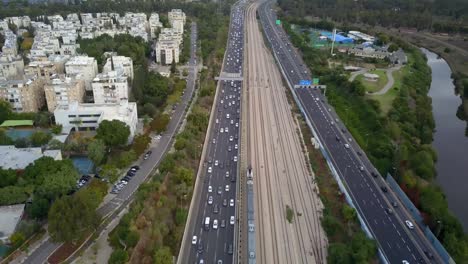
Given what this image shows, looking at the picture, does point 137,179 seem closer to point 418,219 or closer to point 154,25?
point 418,219

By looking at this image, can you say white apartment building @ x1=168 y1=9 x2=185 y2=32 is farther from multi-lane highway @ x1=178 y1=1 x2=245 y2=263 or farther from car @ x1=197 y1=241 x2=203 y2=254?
car @ x1=197 y1=241 x2=203 y2=254

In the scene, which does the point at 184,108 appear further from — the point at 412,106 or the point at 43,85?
the point at 412,106

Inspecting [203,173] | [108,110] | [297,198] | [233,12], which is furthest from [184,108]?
[233,12]

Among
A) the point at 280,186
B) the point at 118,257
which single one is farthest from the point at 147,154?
the point at 118,257

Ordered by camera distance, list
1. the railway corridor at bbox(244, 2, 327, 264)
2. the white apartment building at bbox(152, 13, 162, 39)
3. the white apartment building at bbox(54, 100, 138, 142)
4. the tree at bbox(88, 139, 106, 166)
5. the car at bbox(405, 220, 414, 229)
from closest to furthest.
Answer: the railway corridor at bbox(244, 2, 327, 264), the car at bbox(405, 220, 414, 229), the tree at bbox(88, 139, 106, 166), the white apartment building at bbox(54, 100, 138, 142), the white apartment building at bbox(152, 13, 162, 39)

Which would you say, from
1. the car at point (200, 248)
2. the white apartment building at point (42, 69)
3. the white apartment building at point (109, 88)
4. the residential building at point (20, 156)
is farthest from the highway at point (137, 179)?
the white apartment building at point (42, 69)

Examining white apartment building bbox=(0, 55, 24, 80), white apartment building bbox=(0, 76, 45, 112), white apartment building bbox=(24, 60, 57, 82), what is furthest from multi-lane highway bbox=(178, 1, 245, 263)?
white apartment building bbox=(0, 55, 24, 80)

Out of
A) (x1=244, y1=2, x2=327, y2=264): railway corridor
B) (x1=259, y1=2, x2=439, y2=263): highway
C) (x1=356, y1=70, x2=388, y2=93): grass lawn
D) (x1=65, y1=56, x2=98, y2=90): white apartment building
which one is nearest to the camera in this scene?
(x1=259, y1=2, x2=439, y2=263): highway

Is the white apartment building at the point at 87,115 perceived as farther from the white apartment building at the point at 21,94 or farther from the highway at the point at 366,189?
the highway at the point at 366,189
